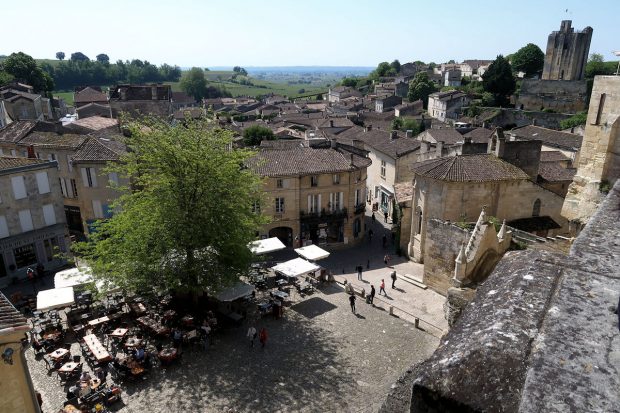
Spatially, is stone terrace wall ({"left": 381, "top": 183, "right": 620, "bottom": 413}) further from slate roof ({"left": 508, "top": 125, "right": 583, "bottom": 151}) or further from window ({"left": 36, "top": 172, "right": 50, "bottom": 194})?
slate roof ({"left": 508, "top": 125, "right": 583, "bottom": 151})

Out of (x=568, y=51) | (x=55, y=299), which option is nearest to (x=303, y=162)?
(x=55, y=299)

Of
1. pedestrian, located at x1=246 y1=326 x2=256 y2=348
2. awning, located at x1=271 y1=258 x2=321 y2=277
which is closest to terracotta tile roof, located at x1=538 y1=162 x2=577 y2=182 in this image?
awning, located at x1=271 y1=258 x2=321 y2=277

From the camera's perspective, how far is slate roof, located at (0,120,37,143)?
39.1m

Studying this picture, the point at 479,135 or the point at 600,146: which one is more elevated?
the point at 600,146

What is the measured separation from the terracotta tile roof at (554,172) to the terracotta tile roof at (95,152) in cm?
3215

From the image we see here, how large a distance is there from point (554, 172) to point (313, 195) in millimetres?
19403

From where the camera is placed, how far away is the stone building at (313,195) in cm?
3603

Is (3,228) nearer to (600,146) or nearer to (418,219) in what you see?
(418,219)

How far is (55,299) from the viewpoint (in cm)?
2055

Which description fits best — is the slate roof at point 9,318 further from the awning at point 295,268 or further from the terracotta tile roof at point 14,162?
the terracotta tile roof at point 14,162

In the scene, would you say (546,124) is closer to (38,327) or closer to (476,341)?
(38,327)

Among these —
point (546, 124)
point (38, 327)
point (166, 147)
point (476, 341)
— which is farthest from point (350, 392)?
point (546, 124)

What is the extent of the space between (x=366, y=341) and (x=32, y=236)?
22.5 meters

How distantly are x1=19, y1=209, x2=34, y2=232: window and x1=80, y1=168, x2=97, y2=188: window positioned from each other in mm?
5605
